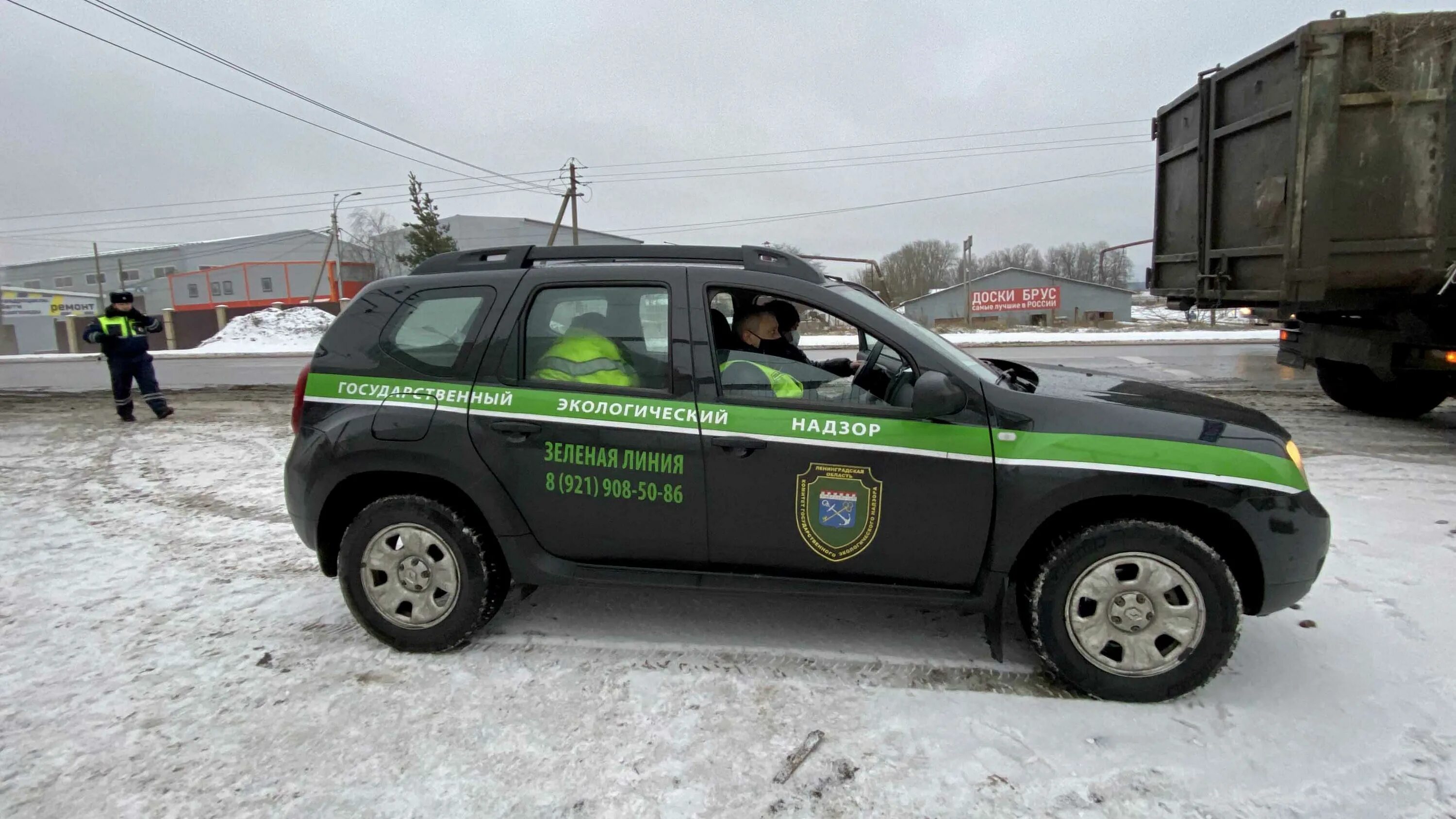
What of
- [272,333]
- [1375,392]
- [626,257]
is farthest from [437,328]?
[272,333]

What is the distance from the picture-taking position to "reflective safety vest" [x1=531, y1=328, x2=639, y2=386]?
313cm

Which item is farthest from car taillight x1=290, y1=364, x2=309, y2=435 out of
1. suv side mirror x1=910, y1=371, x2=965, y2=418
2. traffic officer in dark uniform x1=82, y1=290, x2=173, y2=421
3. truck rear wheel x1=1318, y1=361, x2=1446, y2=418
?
truck rear wheel x1=1318, y1=361, x2=1446, y2=418

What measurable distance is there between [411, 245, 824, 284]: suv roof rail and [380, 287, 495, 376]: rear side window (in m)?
0.17

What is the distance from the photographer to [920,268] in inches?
2970

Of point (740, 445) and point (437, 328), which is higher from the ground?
point (437, 328)

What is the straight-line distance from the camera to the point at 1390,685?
2.93m

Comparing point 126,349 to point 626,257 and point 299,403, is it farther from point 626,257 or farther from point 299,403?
point 626,257

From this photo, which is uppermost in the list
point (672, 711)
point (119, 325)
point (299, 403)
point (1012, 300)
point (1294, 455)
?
point (1012, 300)

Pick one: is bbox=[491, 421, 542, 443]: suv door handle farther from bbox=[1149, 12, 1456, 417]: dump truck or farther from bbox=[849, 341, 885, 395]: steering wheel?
bbox=[1149, 12, 1456, 417]: dump truck

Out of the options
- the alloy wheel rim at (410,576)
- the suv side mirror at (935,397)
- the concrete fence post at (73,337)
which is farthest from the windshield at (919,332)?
the concrete fence post at (73,337)

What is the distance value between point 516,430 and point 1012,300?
55.0 meters

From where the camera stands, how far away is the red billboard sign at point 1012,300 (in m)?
52.2

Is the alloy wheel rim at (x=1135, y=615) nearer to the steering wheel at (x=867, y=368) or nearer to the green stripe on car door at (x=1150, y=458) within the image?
the green stripe on car door at (x=1150, y=458)

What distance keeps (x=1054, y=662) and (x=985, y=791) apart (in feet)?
2.27
